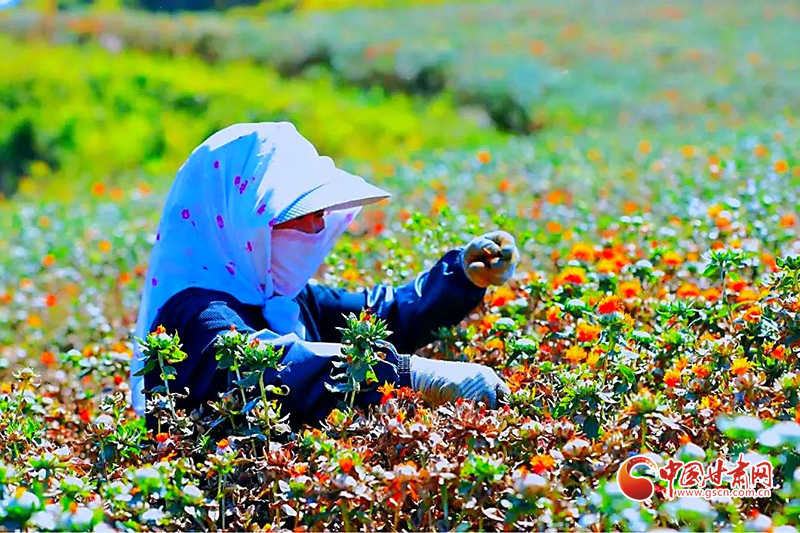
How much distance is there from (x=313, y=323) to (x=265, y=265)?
0.35m

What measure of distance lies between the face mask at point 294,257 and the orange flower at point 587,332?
0.74 meters

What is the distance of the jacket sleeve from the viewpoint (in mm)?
3143

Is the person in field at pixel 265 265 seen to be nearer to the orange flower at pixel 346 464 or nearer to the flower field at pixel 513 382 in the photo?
the flower field at pixel 513 382

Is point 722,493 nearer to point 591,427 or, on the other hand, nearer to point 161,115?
point 591,427

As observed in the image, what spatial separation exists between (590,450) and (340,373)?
749 mm

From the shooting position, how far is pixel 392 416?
232 centimetres

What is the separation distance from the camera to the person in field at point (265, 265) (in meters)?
2.58

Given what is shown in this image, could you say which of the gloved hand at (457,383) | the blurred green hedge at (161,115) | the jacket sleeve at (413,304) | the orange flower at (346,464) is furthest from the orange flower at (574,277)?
the blurred green hedge at (161,115)

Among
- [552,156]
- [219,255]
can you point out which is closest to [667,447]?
[219,255]

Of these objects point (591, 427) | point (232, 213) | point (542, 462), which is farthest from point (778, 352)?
point (232, 213)

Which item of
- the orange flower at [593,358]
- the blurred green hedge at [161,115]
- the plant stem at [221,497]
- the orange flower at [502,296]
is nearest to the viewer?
the plant stem at [221,497]

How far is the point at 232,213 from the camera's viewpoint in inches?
112

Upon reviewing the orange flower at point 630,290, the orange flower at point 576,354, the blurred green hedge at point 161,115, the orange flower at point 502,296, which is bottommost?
the blurred green hedge at point 161,115

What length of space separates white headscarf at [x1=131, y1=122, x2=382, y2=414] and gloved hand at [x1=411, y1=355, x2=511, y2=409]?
53 centimetres
